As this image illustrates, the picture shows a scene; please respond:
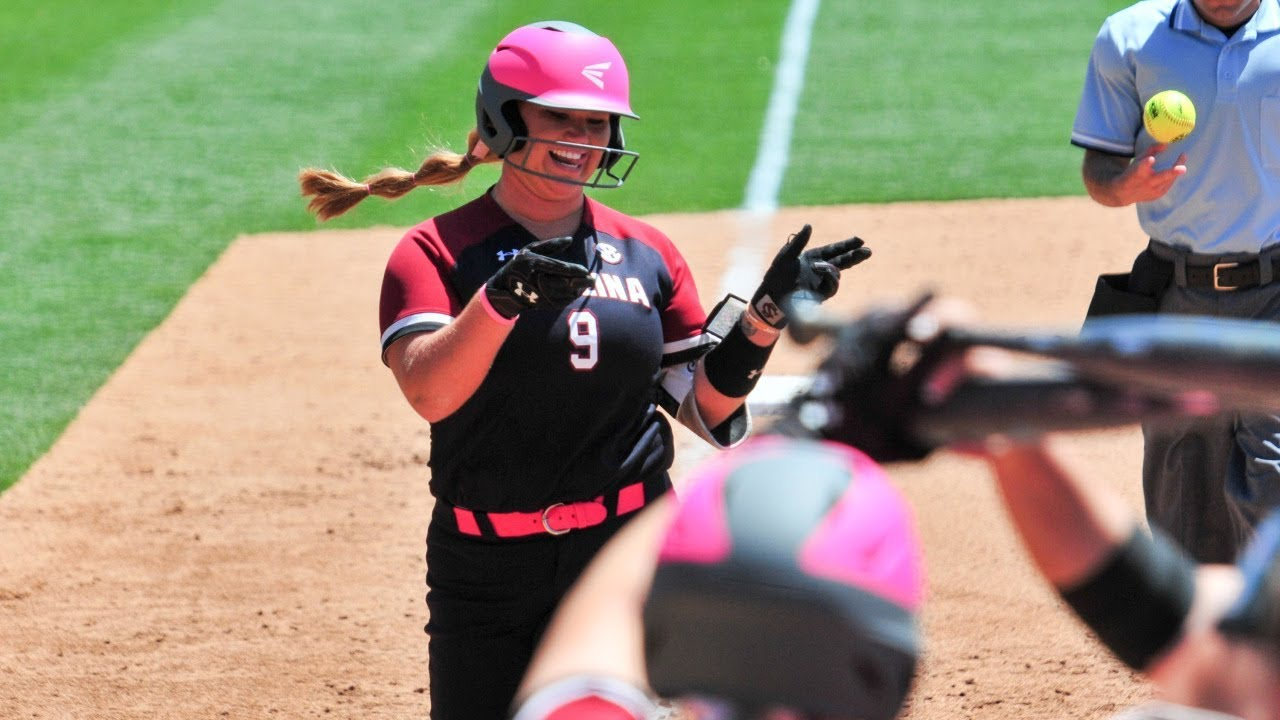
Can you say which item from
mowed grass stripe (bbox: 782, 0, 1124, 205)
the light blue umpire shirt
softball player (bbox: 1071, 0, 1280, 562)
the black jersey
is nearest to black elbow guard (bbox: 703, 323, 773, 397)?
the black jersey

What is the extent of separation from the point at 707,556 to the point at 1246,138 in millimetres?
3464

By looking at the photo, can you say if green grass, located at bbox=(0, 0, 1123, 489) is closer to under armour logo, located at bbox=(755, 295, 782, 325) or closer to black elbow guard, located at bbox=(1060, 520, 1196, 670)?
under armour logo, located at bbox=(755, 295, 782, 325)

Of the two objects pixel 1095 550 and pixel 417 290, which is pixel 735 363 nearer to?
pixel 417 290

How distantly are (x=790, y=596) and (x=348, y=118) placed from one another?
31.5 ft

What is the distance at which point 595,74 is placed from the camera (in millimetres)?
3492

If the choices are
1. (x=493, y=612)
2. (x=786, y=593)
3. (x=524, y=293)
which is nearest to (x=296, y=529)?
(x=493, y=612)

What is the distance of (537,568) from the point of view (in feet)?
11.4

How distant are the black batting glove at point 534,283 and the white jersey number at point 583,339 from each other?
0.24 m

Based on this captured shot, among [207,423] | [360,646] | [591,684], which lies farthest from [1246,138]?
[207,423]

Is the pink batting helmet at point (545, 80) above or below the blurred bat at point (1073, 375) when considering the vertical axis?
below

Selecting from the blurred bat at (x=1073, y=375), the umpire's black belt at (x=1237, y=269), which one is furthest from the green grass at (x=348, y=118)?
the blurred bat at (x=1073, y=375)

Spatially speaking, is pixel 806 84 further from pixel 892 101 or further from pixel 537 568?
pixel 537 568

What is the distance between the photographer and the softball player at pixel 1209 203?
14.8 ft

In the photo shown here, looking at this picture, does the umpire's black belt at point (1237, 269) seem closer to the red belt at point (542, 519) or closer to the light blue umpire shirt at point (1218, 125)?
the light blue umpire shirt at point (1218, 125)
